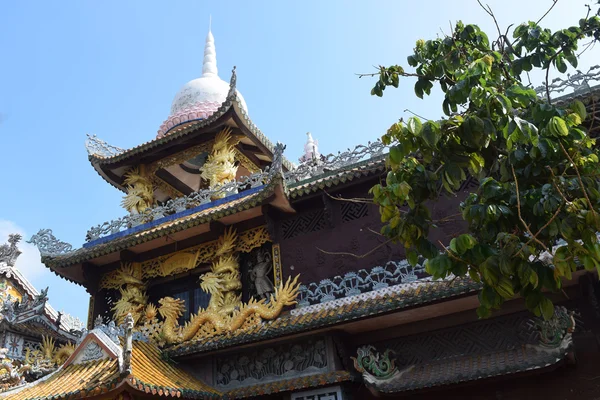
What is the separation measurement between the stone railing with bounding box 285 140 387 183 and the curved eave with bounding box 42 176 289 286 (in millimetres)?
896

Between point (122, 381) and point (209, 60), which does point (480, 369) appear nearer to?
point (122, 381)

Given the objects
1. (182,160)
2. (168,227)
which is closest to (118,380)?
(168,227)

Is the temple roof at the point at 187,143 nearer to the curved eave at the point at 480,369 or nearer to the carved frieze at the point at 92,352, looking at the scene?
the carved frieze at the point at 92,352

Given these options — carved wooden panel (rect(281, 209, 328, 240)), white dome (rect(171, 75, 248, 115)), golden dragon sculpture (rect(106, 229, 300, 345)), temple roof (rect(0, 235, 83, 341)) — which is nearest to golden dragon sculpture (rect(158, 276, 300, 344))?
golden dragon sculpture (rect(106, 229, 300, 345))

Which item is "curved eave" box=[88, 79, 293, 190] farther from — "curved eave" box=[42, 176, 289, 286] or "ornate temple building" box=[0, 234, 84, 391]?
"ornate temple building" box=[0, 234, 84, 391]

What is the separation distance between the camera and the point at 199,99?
653 inches

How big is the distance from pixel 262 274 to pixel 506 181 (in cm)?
718

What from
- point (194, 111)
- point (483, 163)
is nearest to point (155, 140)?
point (194, 111)

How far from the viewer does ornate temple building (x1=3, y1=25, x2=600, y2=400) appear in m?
8.26

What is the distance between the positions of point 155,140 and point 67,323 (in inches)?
315

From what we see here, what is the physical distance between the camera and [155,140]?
46.2 ft

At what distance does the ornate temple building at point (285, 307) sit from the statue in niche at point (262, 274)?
0.03 meters

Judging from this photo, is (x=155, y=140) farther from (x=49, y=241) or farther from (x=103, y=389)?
(x=103, y=389)

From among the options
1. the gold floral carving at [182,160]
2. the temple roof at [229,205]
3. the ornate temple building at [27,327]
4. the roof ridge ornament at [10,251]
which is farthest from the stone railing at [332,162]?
the roof ridge ornament at [10,251]
